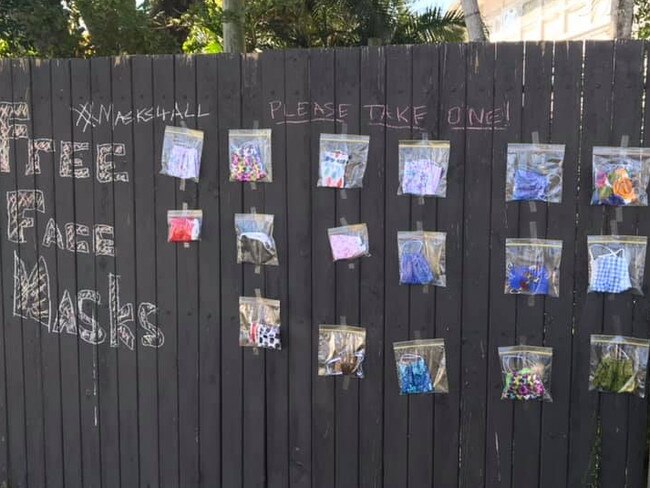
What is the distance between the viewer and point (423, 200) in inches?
133

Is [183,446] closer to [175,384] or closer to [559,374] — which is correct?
[175,384]

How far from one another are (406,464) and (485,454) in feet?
1.35

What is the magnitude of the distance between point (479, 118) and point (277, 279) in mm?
1333

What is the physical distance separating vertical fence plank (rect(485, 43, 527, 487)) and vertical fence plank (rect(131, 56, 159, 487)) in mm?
1812

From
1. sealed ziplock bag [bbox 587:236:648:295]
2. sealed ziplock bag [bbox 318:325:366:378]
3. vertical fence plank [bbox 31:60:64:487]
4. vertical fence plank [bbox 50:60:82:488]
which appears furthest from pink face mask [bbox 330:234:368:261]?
→ vertical fence plank [bbox 31:60:64:487]

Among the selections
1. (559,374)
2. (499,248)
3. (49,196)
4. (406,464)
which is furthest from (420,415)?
(49,196)

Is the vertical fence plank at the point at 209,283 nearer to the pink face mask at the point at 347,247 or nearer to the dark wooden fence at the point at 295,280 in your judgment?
the dark wooden fence at the point at 295,280

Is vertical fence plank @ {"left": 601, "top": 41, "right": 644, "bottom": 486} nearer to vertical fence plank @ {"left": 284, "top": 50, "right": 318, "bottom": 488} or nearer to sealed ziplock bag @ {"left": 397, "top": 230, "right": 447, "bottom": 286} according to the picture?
sealed ziplock bag @ {"left": 397, "top": 230, "right": 447, "bottom": 286}

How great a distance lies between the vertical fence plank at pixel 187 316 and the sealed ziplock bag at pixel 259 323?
28 centimetres

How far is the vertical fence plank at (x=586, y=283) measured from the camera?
3164mm

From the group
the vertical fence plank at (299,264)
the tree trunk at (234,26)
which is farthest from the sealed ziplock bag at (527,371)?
the tree trunk at (234,26)

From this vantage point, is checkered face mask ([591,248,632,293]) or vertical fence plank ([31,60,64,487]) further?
vertical fence plank ([31,60,64,487])

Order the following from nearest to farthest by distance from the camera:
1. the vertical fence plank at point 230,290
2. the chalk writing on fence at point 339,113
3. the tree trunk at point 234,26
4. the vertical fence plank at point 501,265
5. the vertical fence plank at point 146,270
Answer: the vertical fence plank at point 501,265 → the chalk writing on fence at point 339,113 → the vertical fence plank at point 230,290 → the vertical fence plank at point 146,270 → the tree trunk at point 234,26

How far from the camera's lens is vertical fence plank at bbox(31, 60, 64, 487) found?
12.7ft
